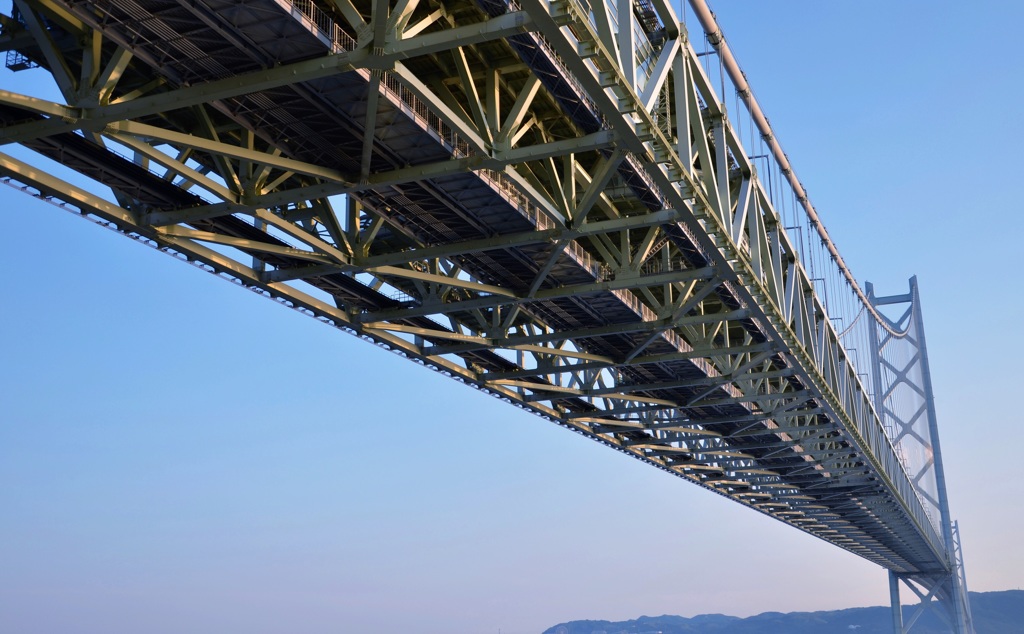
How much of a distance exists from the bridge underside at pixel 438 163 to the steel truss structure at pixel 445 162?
0.06 metres

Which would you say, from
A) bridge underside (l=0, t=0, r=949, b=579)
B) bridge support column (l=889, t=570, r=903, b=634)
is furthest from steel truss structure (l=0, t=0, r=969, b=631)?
bridge support column (l=889, t=570, r=903, b=634)

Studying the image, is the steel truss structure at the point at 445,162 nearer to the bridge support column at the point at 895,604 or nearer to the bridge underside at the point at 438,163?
the bridge underside at the point at 438,163

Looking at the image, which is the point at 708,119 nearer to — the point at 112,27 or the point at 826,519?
the point at 112,27

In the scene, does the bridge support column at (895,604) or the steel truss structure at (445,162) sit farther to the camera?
the bridge support column at (895,604)

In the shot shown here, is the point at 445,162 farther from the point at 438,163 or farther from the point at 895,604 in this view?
the point at 895,604

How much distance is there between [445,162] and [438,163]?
0.21 m

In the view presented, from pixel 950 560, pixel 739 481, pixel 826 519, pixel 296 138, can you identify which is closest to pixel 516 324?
pixel 296 138

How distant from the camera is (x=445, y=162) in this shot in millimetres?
18438

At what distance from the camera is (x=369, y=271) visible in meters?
23.3

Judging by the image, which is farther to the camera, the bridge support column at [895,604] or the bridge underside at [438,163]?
the bridge support column at [895,604]

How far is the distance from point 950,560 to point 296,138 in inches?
3476

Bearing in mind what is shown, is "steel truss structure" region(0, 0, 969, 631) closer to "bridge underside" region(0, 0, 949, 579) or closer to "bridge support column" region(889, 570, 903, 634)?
"bridge underside" region(0, 0, 949, 579)

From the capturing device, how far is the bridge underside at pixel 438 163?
48.8ft

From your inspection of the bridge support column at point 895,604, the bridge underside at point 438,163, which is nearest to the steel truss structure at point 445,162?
the bridge underside at point 438,163
